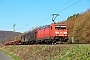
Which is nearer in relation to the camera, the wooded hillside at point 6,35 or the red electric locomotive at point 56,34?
the red electric locomotive at point 56,34

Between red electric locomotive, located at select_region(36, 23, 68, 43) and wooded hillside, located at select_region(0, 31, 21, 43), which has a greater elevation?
wooded hillside, located at select_region(0, 31, 21, 43)

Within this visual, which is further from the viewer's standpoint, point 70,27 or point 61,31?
point 70,27

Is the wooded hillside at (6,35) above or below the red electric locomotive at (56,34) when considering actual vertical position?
above

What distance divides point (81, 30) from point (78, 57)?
27.1m

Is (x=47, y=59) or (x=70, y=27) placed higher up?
(x=70, y=27)

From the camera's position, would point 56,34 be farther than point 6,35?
No

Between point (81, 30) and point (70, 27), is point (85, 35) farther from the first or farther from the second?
point (70, 27)

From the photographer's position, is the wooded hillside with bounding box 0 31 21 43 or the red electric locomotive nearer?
the red electric locomotive

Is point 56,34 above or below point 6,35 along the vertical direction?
below

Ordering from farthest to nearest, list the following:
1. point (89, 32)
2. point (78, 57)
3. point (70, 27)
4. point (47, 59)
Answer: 1. point (70, 27)
2. point (89, 32)
3. point (47, 59)
4. point (78, 57)

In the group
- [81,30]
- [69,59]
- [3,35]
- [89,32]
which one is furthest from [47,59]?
[3,35]

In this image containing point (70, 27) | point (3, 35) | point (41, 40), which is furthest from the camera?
point (3, 35)

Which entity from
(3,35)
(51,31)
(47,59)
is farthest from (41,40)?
(3,35)

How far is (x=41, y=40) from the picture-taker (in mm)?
37469
